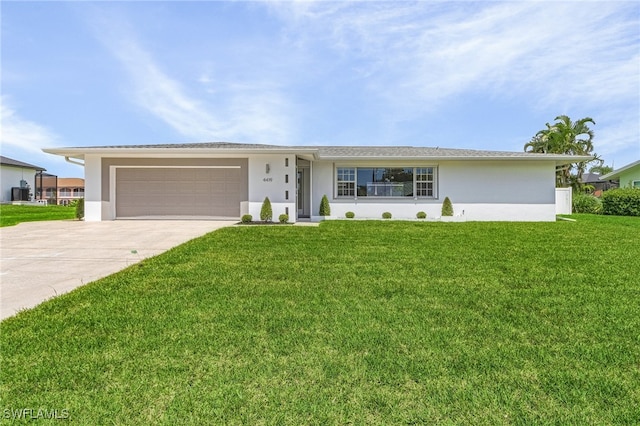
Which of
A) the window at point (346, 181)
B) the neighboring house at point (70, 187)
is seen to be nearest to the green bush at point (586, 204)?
the window at point (346, 181)

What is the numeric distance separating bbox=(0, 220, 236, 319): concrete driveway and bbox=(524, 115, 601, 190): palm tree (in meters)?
26.1

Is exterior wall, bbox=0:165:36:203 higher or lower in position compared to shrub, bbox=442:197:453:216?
higher

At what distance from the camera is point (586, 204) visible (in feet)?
65.7

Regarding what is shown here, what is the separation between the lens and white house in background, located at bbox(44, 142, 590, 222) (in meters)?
13.1

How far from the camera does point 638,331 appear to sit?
3172 mm

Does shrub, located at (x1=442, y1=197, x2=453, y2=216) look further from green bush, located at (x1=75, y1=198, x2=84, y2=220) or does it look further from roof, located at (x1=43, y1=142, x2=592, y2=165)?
green bush, located at (x1=75, y1=198, x2=84, y2=220)

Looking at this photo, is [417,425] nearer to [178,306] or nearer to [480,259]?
[178,306]

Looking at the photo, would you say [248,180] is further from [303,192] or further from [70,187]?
[70,187]

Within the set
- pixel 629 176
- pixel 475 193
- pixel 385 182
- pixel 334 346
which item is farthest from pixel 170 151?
pixel 629 176

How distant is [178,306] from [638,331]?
4.64 m

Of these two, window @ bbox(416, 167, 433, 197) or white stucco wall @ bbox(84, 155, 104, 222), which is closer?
white stucco wall @ bbox(84, 155, 104, 222)

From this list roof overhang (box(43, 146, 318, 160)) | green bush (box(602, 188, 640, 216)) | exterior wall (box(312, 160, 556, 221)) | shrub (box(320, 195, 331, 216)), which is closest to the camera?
roof overhang (box(43, 146, 318, 160))

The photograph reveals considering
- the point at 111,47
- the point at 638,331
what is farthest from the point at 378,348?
the point at 111,47

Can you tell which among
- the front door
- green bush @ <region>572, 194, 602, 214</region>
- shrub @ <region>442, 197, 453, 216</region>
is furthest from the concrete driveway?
green bush @ <region>572, 194, 602, 214</region>
